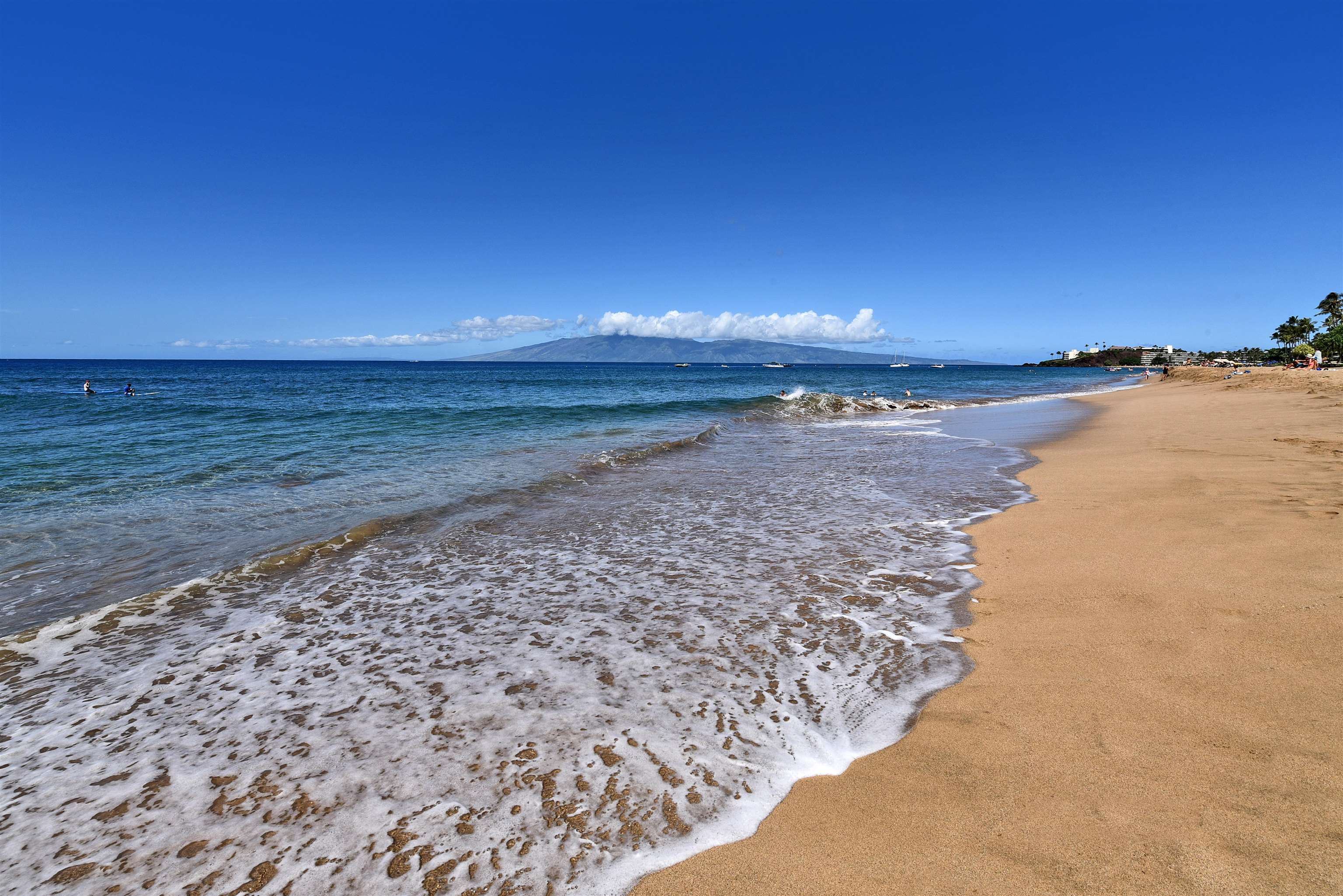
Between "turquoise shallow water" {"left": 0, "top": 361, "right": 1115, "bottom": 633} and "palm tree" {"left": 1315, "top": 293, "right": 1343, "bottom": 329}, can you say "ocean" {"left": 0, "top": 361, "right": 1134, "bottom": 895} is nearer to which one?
"turquoise shallow water" {"left": 0, "top": 361, "right": 1115, "bottom": 633}

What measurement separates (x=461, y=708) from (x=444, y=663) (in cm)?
A: 88

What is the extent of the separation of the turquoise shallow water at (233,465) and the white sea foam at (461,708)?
186 centimetres

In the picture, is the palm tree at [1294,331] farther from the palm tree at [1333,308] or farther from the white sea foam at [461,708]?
the white sea foam at [461,708]

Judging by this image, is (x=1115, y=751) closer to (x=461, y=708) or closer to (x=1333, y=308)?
(x=461, y=708)

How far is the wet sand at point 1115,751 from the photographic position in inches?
105

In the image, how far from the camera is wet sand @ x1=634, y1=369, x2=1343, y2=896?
2658 millimetres

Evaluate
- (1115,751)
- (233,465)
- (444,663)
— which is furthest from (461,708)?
(233,465)

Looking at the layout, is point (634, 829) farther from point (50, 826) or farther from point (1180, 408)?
point (1180, 408)

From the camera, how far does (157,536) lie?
8828mm

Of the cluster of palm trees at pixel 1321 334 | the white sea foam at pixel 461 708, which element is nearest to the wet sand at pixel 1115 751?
the white sea foam at pixel 461 708

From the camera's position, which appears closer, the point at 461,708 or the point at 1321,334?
the point at 461,708

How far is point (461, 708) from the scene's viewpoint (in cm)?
432

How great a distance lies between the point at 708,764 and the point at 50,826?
152 inches

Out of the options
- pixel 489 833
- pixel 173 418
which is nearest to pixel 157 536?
pixel 489 833
